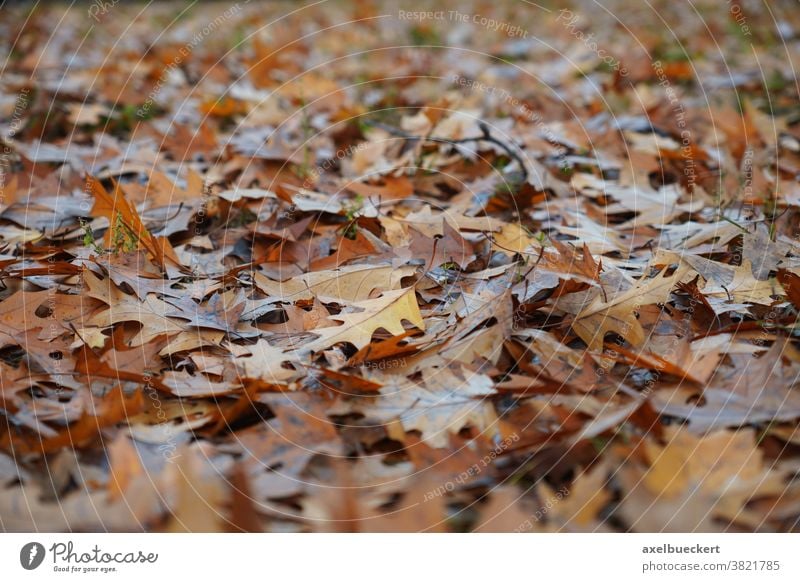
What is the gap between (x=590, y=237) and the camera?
228 cm

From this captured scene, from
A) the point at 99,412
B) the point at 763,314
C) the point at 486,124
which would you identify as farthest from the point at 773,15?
the point at 99,412

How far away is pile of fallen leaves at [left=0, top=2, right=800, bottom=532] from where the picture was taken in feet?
4.56

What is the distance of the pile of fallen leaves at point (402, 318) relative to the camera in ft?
4.56

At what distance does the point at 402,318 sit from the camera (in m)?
1.78

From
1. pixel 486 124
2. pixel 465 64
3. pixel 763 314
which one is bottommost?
pixel 763 314

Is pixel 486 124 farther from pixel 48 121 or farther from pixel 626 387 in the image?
pixel 48 121

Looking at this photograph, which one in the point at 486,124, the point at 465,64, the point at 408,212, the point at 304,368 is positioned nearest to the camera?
the point at 304,368

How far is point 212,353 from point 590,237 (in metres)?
1.32
